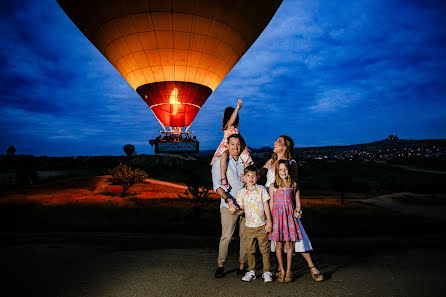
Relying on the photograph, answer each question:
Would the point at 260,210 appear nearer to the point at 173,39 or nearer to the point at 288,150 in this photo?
the point at 288,150

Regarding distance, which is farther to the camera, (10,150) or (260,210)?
(10,150)

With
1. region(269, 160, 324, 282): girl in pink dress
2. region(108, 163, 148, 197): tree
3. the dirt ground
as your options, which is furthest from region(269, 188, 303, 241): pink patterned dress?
region(108, 163, 148, 197): tree

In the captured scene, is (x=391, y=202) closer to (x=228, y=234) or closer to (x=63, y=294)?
(x=228, y=234)

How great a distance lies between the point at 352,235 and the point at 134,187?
17450mm

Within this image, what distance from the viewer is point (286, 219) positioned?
411cm

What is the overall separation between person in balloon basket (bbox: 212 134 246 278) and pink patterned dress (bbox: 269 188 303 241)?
531 mm

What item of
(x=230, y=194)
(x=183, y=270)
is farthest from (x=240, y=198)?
(x=183, y=270)

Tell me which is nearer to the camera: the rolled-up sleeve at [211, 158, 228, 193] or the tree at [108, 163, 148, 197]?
the rolled-up sleeve at [211, 158, 228, 193]

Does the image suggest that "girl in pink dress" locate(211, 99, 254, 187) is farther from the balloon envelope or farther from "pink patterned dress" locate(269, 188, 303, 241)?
the balloon envelope

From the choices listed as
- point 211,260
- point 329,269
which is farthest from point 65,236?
point 329,269

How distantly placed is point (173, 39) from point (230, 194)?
17562mm

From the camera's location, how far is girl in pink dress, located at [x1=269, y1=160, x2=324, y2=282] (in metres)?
4.02

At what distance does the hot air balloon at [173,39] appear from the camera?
18.1 m

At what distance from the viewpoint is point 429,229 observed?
29.3ft
